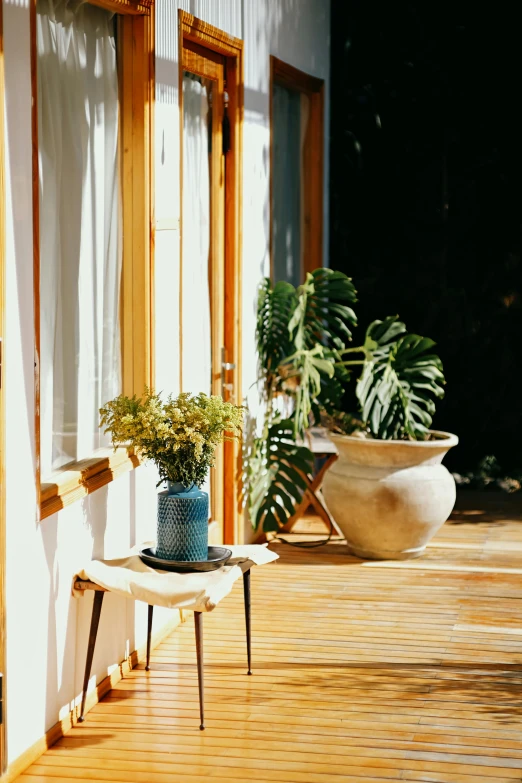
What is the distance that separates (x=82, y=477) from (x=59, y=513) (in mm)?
221

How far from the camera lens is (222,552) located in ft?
13.1

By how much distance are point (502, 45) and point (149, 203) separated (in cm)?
387

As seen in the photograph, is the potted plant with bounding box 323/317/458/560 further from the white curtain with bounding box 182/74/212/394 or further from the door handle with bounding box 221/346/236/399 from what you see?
the white curtain with bounding box 182/74/212/394

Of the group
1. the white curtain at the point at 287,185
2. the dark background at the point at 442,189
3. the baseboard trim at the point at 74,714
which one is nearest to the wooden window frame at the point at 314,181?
the white curtain at the point at 287,185

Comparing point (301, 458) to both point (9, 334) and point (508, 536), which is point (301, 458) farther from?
point (9, 334)

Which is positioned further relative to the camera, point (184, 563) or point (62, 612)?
point (184, 563)

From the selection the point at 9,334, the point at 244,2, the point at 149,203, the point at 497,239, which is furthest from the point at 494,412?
the point at 9,334

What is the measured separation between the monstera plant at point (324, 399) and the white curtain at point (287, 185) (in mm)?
563

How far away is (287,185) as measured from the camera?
269 inches

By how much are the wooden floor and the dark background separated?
2129 mm

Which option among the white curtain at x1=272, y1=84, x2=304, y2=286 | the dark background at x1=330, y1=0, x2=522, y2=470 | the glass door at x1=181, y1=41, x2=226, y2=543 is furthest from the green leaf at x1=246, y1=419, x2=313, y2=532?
the dark background at x1=330, y1=0, x2=522, y2=470

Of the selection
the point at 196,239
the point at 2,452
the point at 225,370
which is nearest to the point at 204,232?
the point at 196,239

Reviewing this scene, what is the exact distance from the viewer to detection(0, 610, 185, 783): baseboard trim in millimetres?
3289

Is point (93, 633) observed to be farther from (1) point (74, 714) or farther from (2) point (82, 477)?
(2) point (82, 477)
